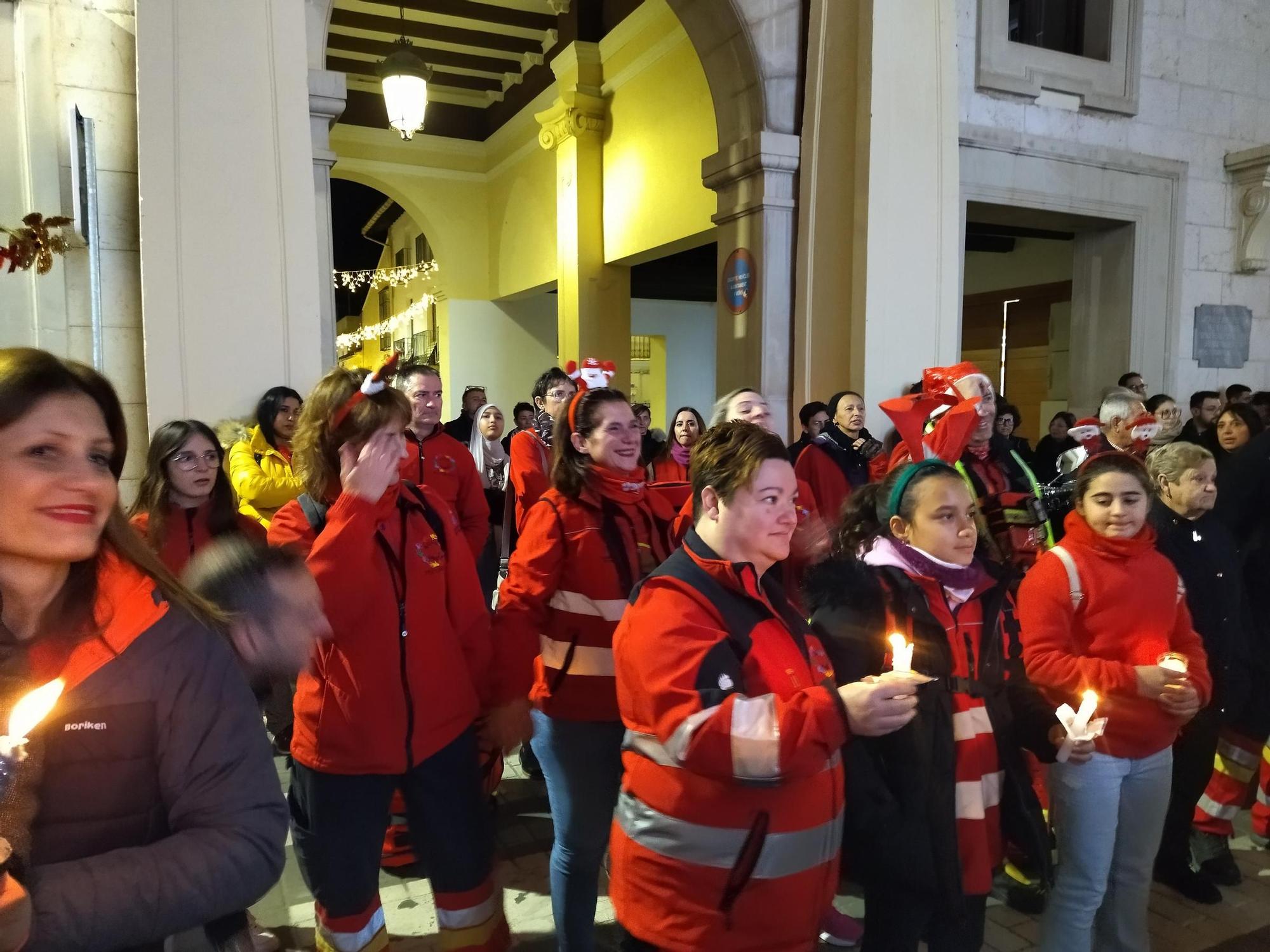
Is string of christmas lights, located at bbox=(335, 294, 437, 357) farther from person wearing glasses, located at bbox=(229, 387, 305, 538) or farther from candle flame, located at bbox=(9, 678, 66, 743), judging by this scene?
candle flame, located at bbox=(9, 678, 66, 743)

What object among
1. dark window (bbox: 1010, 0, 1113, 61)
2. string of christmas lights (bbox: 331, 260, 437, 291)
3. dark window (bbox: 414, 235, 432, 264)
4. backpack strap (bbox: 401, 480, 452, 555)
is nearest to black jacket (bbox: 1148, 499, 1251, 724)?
backpack strap (bbox: 401, 480, 452, 555)

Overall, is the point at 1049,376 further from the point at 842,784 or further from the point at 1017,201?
the point at 842,784

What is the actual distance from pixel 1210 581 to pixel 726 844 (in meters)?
2.43

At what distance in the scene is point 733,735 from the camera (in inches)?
62.6

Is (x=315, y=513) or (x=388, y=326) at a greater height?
(x=388, y=326)

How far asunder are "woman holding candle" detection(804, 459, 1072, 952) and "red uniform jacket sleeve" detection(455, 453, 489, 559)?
96.8 inches

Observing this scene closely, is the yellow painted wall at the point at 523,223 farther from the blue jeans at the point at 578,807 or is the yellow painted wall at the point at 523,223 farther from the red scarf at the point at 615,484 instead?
the blue jeans at the point at 578,807

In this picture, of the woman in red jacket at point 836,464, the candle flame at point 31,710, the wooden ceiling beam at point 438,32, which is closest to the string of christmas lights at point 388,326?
the wooden ceiling beam at point 438,32

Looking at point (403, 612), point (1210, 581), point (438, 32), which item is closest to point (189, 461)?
point (403, 612)

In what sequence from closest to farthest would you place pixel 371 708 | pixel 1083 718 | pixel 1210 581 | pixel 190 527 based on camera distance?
pixel 1083 718 < pixel 371 708 < pixel 1210 581 < pixel 190 527

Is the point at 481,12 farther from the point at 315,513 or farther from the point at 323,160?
the point at 315,513

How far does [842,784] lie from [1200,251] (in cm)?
927

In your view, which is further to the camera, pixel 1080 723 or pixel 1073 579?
pixel 1073 579

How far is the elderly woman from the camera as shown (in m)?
3.14
